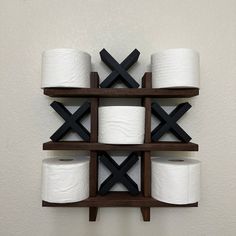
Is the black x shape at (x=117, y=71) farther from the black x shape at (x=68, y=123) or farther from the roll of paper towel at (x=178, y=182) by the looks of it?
the roll of paper towel at (x=178, y=182)

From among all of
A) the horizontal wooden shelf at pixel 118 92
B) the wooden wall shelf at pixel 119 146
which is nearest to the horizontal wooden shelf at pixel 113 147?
the wooden wall shelf at pixel 119 146

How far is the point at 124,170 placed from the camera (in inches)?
19.2

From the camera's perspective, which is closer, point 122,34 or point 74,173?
point 74,173

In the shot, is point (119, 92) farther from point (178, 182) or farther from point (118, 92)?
point (178, 182)

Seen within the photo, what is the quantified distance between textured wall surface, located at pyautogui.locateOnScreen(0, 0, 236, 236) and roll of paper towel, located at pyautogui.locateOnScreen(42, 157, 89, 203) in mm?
110

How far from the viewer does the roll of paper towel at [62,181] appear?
1.43 ft

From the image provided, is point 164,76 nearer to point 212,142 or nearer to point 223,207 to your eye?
point 212,142

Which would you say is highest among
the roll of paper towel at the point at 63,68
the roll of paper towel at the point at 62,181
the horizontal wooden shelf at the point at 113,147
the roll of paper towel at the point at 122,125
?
the roll of paper towel at the point at 63,68

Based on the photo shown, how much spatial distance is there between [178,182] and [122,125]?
172 millimetres

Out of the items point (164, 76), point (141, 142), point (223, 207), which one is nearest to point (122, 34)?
point (164, 76)

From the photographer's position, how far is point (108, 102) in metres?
0.54

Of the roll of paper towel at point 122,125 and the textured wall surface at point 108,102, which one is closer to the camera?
the roll of paper towel at point 122,125

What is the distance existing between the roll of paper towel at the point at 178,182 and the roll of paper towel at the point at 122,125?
9cm

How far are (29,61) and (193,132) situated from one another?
470 millimetres
